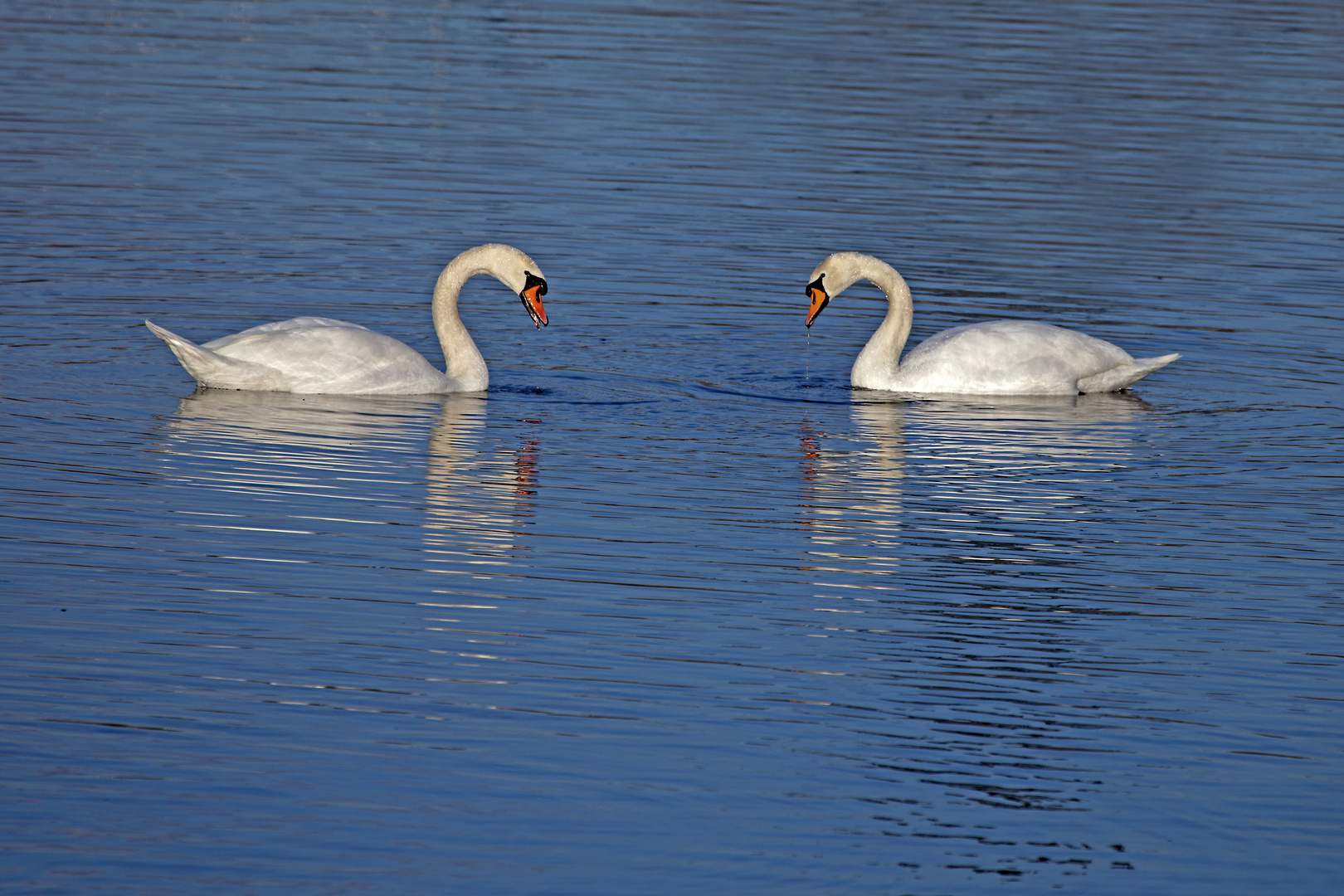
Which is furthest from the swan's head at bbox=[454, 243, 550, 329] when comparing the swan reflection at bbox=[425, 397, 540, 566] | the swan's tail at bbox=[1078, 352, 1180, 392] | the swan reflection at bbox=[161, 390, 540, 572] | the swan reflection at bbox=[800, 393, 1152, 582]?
the swan's tail at bbox=[1078, 352, 1180, 392]

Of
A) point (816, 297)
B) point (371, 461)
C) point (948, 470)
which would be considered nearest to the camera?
point (371, 461)

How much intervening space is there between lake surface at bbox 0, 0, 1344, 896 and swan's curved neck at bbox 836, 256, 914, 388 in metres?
0.36

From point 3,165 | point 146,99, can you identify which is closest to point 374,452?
point 3,165

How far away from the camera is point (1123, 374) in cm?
1543

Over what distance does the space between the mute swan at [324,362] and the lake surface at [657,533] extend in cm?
22

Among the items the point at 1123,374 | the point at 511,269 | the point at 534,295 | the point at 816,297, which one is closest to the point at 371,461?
the point at 534,295

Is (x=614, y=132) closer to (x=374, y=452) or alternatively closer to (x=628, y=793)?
(x=374, y=452)

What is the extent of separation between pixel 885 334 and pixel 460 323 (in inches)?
132

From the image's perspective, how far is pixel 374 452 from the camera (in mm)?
12523

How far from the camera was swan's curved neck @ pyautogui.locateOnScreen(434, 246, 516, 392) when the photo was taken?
14.6 metres

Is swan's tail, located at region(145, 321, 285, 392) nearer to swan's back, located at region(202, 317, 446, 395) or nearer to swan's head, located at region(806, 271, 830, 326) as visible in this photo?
swan's back, located at region(202, 317, 446, 395)

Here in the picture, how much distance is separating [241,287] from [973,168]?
36.7ft

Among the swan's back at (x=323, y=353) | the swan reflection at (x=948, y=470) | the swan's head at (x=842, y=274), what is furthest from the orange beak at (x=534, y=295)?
the swan reflection at (x=948, y=470)

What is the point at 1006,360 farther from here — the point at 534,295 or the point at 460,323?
the point at 460,323
